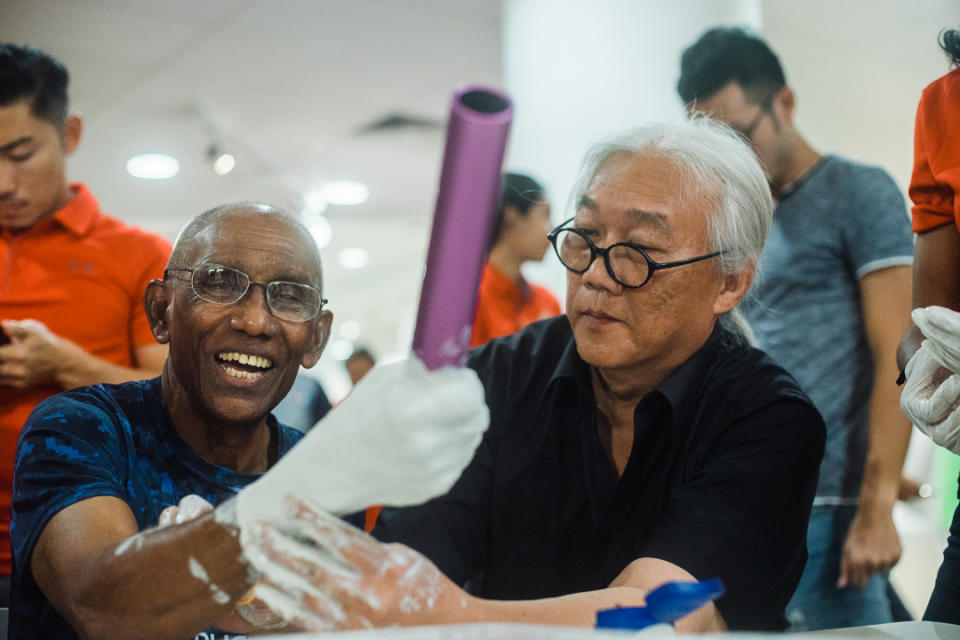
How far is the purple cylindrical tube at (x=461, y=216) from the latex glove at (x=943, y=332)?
1.84ft

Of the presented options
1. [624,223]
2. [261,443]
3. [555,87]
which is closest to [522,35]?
[555,87]

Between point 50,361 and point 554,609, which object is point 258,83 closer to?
point 50,361

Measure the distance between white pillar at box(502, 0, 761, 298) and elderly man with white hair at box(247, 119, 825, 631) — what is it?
4.27ft

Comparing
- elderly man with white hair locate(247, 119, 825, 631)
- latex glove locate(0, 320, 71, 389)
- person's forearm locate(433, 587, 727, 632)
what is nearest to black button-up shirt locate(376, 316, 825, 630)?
elderly man with white hair locate(247, 119, 825, 631)

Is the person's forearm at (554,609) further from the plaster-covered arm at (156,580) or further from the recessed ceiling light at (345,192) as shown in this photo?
the recessed ceiling light at (345,192)

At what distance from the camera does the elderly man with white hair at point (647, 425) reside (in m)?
1.10

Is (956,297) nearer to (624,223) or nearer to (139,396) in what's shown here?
(624,223)

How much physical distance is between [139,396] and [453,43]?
2.87 m

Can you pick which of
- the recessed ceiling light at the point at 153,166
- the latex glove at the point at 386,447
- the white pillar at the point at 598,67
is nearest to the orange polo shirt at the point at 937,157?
the latex glove at the point at 386,447

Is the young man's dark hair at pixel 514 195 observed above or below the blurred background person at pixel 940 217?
above

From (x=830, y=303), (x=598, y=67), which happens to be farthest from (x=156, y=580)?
(x=598, y=67)

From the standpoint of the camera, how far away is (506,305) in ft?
8.00

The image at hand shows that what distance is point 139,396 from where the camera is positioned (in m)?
1.16

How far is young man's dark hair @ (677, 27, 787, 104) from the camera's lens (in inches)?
71.0
